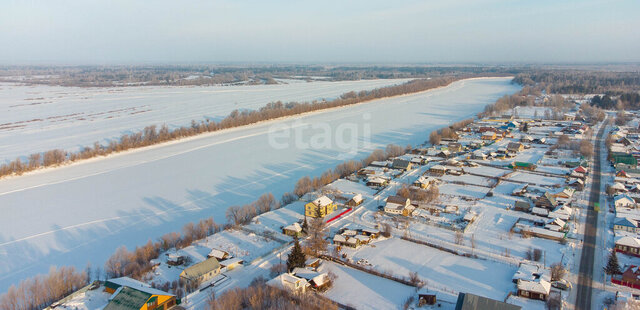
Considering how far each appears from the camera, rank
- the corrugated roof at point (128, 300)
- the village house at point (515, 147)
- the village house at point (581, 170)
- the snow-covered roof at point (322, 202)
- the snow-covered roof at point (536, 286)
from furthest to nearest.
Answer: the village house at point (515, 147)
the village house at point (581, 170)
the snow-covered roof at point (322, 202)
the snow-covered roof at point (536, 286)
the corrugated roof at point (128, 300)

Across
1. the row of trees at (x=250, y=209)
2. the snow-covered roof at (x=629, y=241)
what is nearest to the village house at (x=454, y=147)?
the snow-covered roof at (x=629, y=241)

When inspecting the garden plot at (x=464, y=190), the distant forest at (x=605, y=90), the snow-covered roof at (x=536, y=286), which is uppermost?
the distant forest at (x=605, y=90)

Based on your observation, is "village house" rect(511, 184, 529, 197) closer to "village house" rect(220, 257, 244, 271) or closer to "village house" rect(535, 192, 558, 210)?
"village house" rect(535, 192, 558, 210)

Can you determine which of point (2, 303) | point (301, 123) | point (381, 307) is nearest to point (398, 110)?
point (301, 123)

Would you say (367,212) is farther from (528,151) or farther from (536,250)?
(528,151)

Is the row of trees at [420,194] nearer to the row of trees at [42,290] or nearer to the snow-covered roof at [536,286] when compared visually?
the snow-covered roof at [536,286]

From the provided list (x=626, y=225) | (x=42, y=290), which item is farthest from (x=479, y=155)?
(x=42, y=290)
